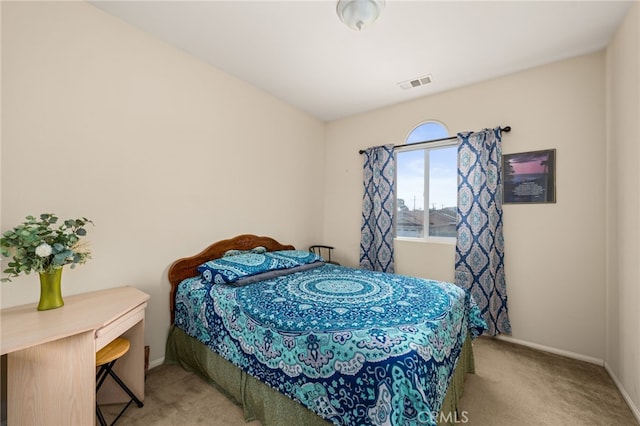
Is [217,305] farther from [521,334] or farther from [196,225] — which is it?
[521,334]

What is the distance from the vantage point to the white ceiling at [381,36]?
1.86 metres

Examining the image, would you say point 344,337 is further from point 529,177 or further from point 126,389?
point 529,177

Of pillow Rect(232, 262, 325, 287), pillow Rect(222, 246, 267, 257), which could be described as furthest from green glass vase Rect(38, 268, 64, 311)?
pillow Rect(222, 246, 267, 257)

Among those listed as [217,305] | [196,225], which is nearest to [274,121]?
[196,225]

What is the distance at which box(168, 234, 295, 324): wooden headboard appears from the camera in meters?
2.26

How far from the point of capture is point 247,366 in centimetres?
161

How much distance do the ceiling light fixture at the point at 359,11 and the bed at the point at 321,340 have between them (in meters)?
1.91

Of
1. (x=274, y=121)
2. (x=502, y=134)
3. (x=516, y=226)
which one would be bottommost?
(x=516, y=226)

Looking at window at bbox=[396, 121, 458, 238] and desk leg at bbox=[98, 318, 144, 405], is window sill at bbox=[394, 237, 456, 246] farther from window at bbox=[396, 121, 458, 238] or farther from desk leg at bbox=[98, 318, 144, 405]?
desk leg at bbox=[98, 318, 144, 405]

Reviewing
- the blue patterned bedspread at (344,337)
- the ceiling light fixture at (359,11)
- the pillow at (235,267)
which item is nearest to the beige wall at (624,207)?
the blue patterned bedspread at (344,337)

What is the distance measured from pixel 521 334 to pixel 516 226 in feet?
3.61

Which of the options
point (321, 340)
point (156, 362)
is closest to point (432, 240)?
point (321, 340)

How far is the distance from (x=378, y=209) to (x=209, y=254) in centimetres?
214

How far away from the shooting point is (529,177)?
8.44ft
